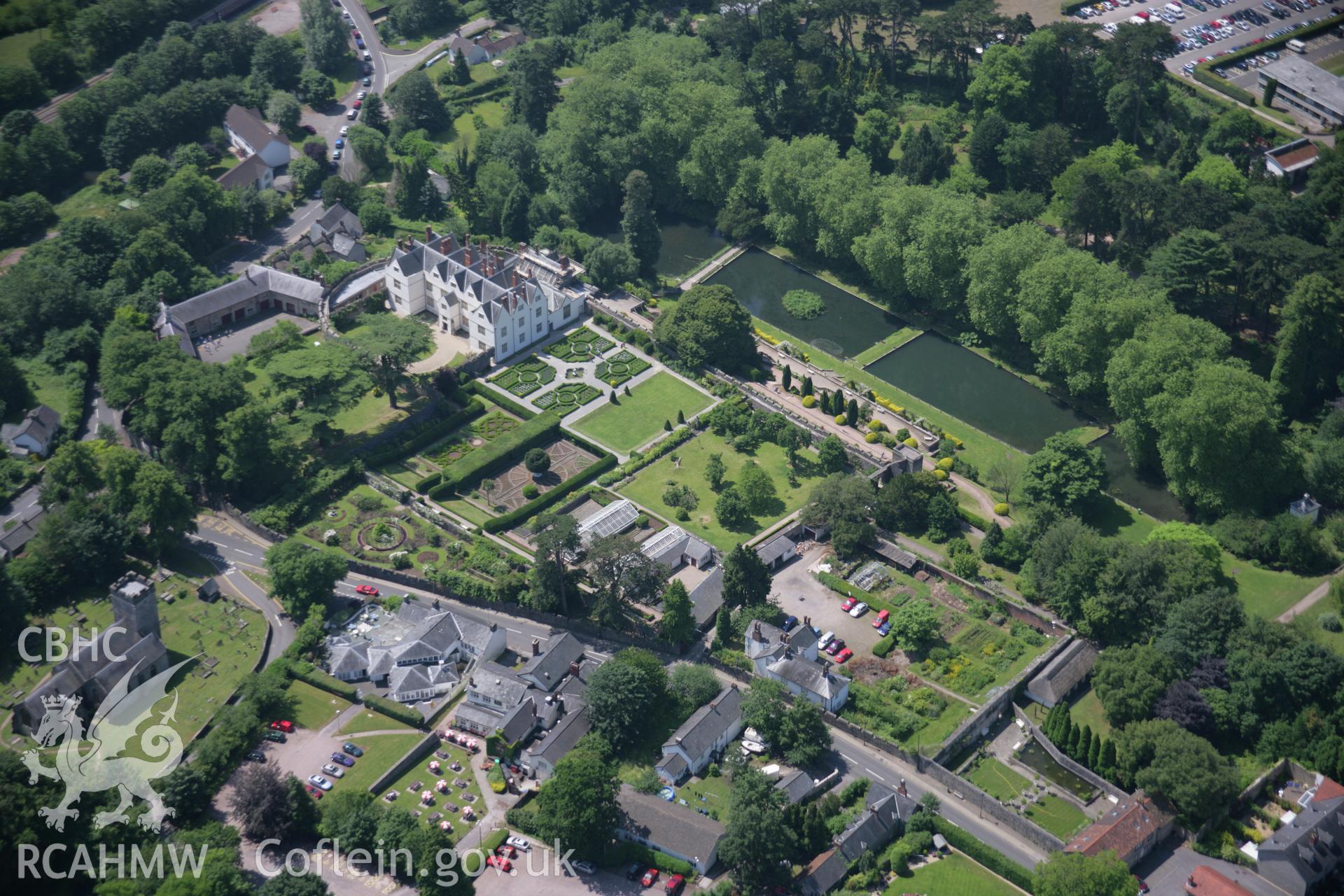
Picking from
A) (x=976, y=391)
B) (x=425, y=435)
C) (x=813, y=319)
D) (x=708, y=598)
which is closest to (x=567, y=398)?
(x=425, y=435)

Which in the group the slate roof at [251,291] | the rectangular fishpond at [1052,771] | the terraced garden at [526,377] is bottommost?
the rectangular fishpond at [1052,771]

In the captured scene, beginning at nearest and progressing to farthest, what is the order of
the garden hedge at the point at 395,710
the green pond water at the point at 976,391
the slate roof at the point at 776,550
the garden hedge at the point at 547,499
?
the garden hedge at the point at 395,710, the slate roof at the point at 776,550, the garden hedge at the point at 547,499, the green pond water at the point at 976,391

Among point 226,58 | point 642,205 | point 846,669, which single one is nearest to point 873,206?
point 642,205

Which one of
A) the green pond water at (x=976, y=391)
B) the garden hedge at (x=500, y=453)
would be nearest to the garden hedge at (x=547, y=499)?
the garden hedge at (x=500, y=453)

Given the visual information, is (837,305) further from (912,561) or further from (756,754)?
(756,754)

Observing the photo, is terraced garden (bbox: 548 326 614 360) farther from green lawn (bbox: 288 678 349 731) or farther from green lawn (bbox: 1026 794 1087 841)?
green lawn (bbox: 1026 794 1087 841)

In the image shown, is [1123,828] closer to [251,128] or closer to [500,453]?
[500,453]

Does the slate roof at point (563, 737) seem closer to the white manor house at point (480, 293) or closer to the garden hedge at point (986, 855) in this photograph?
the garden hedge at point (986, 855)
